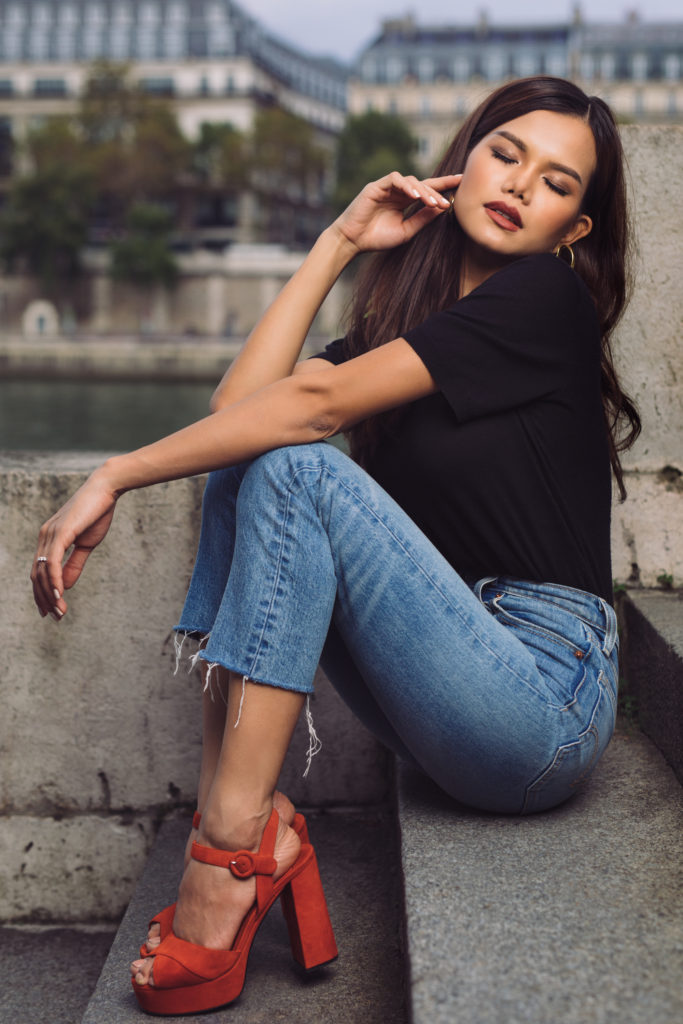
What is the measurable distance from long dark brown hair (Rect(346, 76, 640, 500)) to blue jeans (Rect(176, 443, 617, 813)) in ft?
0.90

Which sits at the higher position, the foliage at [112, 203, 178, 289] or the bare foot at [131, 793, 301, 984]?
the bare foot at [131, 793, 301, 984]

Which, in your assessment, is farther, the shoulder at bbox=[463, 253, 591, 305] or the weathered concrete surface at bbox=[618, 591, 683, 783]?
the weathered concrete surface at bbox=[618, 591, 683, 783]

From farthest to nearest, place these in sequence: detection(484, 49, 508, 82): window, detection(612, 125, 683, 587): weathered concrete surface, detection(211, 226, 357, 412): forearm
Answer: detection(484, 49, 508, 82): window, detection(612, 125, 683, 587): weathered concrete surface, detection(211, 226, 357, 412): forearm

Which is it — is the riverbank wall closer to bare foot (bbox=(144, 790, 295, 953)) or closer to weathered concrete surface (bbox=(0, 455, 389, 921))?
weathered concrete surface (bbox=(0, 455, 389, 921))

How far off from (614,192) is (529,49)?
184 ft

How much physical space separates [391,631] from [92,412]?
55.7 ft

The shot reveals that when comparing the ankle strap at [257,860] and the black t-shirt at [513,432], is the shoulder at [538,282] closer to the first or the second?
the black t-shirt at [513,432]

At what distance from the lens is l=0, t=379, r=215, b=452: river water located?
35.7 feet

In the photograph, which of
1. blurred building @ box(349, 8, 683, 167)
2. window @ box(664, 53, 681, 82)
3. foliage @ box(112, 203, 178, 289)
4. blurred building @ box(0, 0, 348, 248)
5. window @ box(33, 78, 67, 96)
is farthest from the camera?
window @ box(664, 53, 681, 82)

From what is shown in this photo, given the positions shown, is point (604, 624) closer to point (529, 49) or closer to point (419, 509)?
point (419, 509)

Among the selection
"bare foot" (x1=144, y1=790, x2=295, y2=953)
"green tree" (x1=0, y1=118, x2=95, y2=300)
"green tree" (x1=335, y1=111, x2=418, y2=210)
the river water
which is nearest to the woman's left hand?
"bare foot" (x1=144, y1=790, x2=295, y2=953)

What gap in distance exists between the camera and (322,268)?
1809mm

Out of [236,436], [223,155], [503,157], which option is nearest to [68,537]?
[236,436]

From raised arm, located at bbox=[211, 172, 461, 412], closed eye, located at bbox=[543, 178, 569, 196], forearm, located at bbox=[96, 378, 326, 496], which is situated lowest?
forearm, located at bbox=[96, 378, 326, 496]
